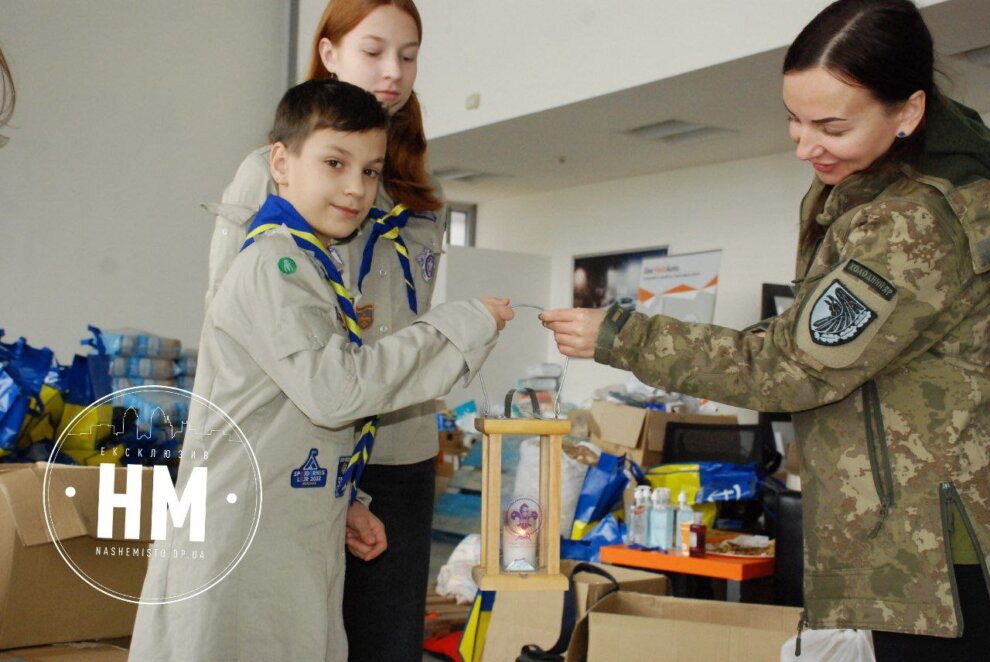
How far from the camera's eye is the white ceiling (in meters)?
5.06

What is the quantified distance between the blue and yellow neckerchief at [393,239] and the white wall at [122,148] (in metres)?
6.19

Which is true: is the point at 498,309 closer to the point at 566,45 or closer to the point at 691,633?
the point at 691,633

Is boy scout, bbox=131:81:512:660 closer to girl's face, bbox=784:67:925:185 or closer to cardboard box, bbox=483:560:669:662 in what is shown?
girl's face, bbox=784:67:925:185

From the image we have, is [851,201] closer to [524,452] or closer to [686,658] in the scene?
[524,452]

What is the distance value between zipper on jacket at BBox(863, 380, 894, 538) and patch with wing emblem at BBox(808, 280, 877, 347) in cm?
9

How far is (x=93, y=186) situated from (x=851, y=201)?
7.30 meters

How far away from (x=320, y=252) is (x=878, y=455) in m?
0.81

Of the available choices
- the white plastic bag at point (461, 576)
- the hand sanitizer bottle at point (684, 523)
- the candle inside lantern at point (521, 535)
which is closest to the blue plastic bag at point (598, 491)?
the white plastic bag at point (461, 576)

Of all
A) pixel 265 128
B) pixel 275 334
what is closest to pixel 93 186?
pixel 265 128

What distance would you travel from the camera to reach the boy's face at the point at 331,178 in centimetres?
147

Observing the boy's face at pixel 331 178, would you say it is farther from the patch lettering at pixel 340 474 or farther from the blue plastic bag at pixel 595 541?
the blue plastic bag at pixel 595 541

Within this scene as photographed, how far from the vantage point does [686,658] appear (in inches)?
105

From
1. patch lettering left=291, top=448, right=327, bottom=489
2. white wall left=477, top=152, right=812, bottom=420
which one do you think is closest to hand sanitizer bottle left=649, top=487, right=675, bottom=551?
patch lettering left=291, top=448, right=327, bottom=489

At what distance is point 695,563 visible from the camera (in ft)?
11.2
